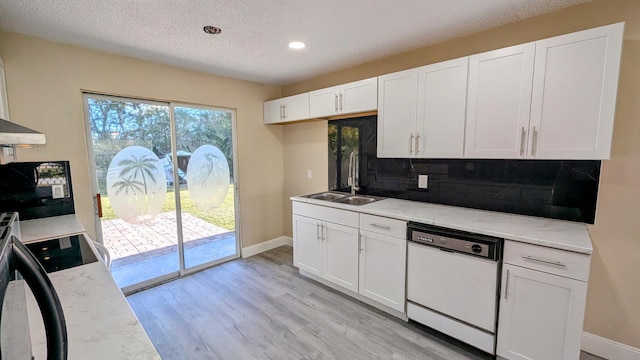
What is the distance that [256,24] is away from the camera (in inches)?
81.4

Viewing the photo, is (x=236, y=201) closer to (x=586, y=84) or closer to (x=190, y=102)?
(x=190, y=102)

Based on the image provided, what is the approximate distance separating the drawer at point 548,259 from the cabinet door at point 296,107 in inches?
96.4

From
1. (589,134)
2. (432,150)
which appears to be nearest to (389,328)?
(432,150)

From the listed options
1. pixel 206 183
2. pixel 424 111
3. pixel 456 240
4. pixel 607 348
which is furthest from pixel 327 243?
pixel 607 348

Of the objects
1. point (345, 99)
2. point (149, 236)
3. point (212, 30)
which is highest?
point (212, 30)

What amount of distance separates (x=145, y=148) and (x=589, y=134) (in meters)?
3.78

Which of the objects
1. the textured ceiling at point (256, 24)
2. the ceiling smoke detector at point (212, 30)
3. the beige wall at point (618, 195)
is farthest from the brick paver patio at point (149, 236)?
the beige wall at point (618, 195)

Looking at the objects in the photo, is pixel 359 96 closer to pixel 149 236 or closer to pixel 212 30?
pixel 212 30

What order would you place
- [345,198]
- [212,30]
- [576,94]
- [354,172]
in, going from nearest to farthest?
[576,94] < [212,30] < [345,198] < [354,172]

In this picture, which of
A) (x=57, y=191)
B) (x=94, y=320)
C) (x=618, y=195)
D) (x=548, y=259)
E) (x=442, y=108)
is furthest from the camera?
(x=57, y=191)

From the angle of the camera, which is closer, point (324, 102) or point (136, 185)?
point (136, 185)

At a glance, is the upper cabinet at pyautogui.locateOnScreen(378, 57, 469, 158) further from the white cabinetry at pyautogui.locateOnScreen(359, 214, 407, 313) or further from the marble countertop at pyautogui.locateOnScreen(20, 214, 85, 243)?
the marble countertop at pyautogui.locateOnScreen(20, 214, 85, 243)

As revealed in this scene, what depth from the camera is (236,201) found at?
12.2ft

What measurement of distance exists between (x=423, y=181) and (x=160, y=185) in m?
2.85
